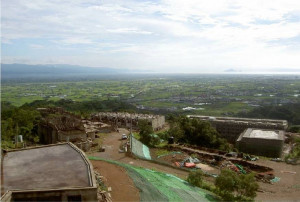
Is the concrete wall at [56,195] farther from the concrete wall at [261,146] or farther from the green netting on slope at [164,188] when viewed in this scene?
the concrete wall at [261,146]

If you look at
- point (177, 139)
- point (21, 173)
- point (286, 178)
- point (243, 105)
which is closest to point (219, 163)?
point (286, 178)

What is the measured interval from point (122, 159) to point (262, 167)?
11.5m

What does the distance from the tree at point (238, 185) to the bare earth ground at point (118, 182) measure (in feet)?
16.2

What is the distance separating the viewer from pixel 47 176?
9.99 meters

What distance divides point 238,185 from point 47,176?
33.8 ft

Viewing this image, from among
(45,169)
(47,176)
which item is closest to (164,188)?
(45,169)

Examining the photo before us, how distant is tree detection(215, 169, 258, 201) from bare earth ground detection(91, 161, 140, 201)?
16.2 ft

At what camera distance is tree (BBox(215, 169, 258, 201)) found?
1528 centimetres

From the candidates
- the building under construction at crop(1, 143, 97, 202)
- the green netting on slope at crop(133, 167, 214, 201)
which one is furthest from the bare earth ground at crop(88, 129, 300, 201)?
the building under construction at crop(1, 143, 97, 202)

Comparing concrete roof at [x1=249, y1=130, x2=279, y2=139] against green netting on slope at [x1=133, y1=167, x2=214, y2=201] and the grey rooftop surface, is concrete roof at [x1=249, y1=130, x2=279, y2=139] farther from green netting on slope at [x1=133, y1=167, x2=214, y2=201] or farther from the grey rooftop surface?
the grey rooftop surface

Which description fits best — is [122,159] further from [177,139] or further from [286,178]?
[286,178]

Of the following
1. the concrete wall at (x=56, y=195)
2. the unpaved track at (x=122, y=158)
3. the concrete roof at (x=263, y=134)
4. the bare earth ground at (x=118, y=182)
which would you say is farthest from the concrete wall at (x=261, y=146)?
the concrete wall at (x=56, y=195)

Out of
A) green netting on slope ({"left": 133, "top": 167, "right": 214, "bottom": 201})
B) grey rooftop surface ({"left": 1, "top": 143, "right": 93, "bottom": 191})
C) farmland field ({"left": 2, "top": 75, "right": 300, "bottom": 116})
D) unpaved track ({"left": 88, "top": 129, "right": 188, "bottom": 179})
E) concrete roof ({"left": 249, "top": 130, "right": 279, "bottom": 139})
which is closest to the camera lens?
grey rooftop surface ({"left": 1, "top": 143, "right": 93, "bottom": 191})

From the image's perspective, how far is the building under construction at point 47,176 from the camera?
8750mm
